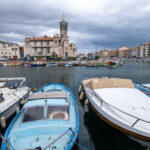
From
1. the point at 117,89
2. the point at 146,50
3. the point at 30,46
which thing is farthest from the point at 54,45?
the point at 146,50

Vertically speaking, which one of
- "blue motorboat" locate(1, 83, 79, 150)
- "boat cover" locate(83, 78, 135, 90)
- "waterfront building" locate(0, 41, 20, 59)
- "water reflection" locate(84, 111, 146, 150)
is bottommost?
"water reflection" locate(84, 111, 146, 150)

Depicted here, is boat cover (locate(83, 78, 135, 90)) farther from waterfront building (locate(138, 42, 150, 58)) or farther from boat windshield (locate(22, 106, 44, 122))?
waterfront building (locate(138, 42, 150, 58))

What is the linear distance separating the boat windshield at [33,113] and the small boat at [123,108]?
4.45 metres

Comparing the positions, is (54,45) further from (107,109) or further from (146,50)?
(146,50)

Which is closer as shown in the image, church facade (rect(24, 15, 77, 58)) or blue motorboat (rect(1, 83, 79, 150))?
blue motorboat (rect(1, 83, 79, 150))

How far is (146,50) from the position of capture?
16575cm

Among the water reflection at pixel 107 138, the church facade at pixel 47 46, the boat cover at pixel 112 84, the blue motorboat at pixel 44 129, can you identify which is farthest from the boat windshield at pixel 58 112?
the church facade at pixel 47 46

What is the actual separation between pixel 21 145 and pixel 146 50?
644 feet

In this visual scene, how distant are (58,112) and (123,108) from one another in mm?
4762

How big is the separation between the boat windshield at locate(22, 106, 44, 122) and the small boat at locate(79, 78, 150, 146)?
445 centimetres

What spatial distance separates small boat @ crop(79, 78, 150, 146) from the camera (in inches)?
261

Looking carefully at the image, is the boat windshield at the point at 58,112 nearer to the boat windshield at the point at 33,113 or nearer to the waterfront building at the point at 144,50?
the boat windshield at the point at 33,113

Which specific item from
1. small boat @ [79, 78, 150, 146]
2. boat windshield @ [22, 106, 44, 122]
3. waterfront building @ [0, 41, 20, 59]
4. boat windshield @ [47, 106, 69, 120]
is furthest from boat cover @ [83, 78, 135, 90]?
waterfront building @ [0, 41, 20, 59]

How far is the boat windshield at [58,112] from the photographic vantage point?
23.8 ft
